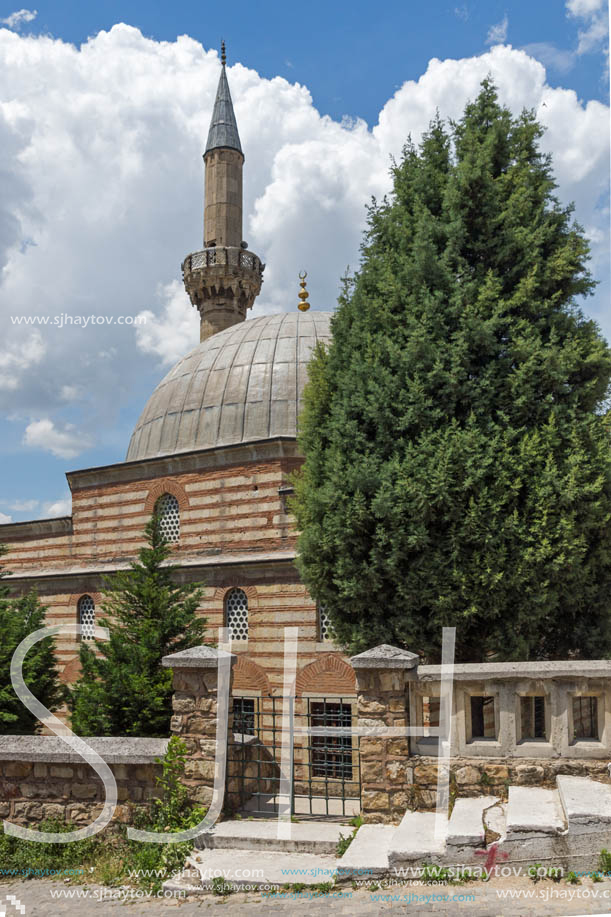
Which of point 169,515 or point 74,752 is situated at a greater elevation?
point 169,515

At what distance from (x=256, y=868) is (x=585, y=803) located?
2.55 metres

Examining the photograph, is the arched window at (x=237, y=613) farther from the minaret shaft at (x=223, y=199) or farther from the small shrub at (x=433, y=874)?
the minaret shaft at (x=223, y=199)

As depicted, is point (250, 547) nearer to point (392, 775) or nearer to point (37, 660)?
point (37, 660)

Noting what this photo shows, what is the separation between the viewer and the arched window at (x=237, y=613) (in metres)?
14.9

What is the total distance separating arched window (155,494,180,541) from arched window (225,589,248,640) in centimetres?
248

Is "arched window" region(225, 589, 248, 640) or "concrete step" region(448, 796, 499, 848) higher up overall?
"arched window" region(225, 589, 248, 640)

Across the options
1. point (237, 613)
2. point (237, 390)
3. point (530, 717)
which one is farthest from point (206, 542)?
point (530, 717)

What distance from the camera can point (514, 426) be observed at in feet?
28.5

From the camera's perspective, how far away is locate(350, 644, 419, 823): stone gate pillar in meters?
6.23

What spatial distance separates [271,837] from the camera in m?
6.10

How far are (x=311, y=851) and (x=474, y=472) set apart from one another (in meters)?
4.24

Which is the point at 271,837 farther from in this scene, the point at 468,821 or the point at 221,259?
the point at 221,259

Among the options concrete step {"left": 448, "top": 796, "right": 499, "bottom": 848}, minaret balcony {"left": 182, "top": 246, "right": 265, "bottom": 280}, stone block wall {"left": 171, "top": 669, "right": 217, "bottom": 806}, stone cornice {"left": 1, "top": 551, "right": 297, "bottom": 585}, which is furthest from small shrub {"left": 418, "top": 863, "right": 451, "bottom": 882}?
minaret balcony {"left": 182, "top": 246, "right": 265, "bottom": 280}

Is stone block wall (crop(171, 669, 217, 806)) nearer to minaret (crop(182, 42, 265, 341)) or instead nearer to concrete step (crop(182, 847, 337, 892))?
concrete step (crop(182, 847, 337, 892))
